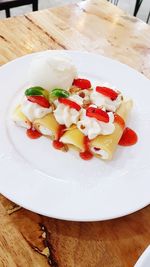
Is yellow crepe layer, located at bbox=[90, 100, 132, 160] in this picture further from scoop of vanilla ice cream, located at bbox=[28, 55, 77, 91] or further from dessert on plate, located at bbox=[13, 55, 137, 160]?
scoop of vanilla ice cream, located at bbox=[28, 55, 77, 91]

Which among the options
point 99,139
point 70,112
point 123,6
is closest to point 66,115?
point 70,112

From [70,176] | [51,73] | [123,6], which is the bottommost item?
[123,6]

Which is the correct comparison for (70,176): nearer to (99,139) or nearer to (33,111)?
(99,139)

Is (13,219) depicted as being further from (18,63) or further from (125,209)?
(18,63)

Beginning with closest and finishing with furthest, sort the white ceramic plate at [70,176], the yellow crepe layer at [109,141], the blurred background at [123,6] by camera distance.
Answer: the white ceramic plate at [70,176]
the yellow crepe layer at [109,141]
the blurred background at [123,6]

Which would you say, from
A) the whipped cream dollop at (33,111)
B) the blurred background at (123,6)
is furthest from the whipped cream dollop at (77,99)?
the blurred background at (123,6)

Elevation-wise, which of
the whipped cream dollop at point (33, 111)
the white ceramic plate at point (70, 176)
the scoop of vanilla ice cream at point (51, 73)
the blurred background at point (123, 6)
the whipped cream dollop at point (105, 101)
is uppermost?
the scoop of vanilla ice cream at point (51, 73)

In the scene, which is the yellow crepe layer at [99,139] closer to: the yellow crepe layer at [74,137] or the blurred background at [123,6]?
the yellow crepe layer at [74,137]
